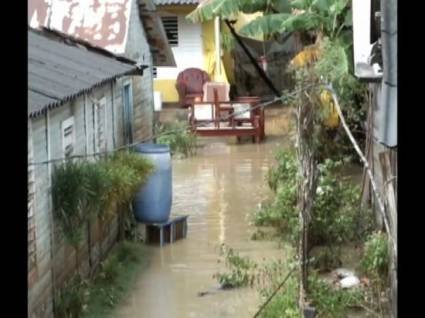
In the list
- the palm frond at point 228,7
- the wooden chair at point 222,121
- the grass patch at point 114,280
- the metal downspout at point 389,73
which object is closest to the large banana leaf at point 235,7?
the palm frond at point 228,7

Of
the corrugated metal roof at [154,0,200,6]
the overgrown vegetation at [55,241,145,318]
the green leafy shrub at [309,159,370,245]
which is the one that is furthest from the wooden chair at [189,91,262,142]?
the green leafy shrub at [309,159,370,245]

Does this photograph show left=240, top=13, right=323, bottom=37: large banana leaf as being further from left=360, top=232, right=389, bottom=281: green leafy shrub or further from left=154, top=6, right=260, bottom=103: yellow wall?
left=154, top=6, right=260, bottom=103: yellow wall

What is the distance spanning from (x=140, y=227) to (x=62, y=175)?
168 inches

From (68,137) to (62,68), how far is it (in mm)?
985

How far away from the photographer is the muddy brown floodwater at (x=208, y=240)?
35.4 ft

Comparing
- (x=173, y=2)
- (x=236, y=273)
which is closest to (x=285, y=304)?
(x=236, y=273)

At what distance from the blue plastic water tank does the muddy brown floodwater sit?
0.54m

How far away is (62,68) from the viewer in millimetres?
11250

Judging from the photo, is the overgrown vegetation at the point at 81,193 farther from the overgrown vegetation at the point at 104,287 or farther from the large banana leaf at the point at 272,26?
the large banana leaf at the point at 272,26

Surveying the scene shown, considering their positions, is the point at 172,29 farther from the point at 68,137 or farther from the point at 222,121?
the point at 68,137

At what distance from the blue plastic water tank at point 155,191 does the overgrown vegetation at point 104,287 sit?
614 mm

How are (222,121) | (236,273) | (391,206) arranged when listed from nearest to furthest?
(391,206), (236,273), (222,121)

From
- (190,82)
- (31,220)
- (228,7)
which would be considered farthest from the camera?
(190,82)
